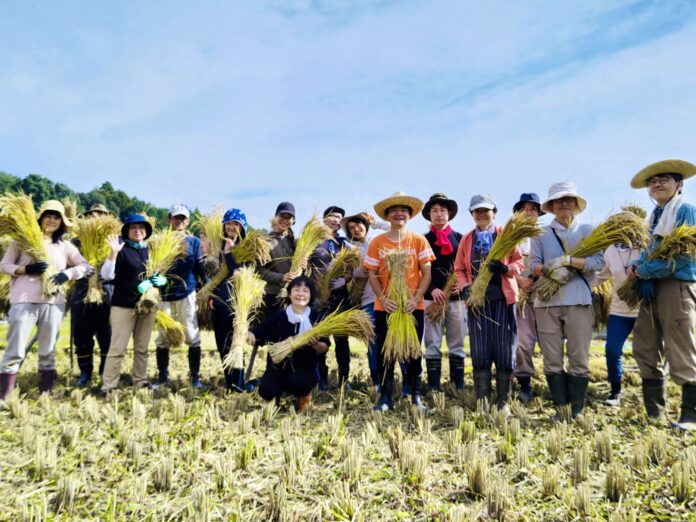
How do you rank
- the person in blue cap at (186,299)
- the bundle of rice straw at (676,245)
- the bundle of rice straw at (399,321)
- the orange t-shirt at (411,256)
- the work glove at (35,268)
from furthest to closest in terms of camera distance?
the person in blue cap at (186,299) < the work glove at (35,268) < the orange t-shirt at (411,256) < the bundle of rice straw at (399,321) < the bundle of rice straw at (676,245)

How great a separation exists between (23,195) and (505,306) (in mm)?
4820

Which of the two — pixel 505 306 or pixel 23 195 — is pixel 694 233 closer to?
pixel 505 306

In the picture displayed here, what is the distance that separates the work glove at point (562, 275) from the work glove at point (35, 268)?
15.3ft

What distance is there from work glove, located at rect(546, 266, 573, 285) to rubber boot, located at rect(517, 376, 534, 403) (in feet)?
4.30

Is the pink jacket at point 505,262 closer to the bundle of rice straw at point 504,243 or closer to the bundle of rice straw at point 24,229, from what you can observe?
the bundle of rice straw at point 504,243

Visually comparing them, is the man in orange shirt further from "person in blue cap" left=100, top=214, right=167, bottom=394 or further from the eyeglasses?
"person in blue cap" left=100, top=214, right=167, bottom=394

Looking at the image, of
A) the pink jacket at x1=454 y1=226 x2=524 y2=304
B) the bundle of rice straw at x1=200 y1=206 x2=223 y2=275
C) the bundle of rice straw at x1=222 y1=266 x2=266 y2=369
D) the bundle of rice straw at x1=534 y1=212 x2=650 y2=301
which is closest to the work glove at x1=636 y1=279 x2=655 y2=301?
the bundle of rice straw at x1=534 y1=212 x2=650 y2=301

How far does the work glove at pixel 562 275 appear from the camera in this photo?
3438 mm

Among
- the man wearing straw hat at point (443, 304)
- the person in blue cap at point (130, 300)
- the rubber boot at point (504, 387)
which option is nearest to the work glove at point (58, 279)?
the person in blue cap at point (130, 300)

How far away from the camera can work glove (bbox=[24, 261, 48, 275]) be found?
3.90 metres

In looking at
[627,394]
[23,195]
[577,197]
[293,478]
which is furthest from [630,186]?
[23,195]

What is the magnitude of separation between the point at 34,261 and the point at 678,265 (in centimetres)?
569

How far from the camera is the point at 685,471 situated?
2.26m

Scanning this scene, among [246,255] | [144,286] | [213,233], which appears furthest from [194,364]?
[213,233]
